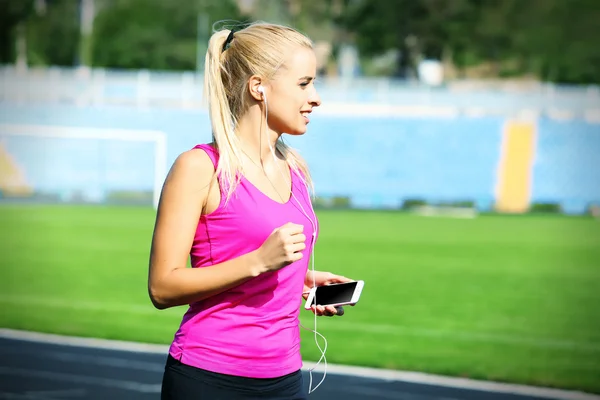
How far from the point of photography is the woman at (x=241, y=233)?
2.95 m

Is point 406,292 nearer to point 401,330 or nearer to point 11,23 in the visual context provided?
point 401,330

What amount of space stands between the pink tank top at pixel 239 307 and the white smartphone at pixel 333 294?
0.96 ft

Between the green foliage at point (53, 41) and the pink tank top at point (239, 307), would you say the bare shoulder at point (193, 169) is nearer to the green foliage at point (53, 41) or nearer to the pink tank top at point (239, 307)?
the pink tank top at point (239, 307)

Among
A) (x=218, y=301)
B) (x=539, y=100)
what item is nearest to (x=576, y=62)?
(x=539, y=100)

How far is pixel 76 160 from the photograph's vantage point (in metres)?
30.9

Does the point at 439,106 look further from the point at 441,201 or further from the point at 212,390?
the point at 212,390

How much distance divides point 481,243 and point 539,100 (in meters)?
22.2

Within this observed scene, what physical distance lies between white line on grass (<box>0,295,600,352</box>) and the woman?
736 centimetres

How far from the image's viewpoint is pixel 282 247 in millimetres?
2824

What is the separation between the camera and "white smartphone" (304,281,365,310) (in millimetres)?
3369

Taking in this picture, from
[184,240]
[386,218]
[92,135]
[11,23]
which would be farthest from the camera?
[11,23]

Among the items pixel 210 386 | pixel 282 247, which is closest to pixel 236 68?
pixel 282 247

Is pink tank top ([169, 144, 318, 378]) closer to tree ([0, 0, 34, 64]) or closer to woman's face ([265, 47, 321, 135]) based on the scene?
woman's face ([265, 47, 321, 135])

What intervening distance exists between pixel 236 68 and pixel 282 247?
67cm
